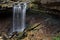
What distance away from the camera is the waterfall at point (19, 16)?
11.4m

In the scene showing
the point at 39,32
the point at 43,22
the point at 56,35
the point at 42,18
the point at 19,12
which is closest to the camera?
the point at 56,35

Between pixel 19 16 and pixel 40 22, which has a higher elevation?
pixel 40 22

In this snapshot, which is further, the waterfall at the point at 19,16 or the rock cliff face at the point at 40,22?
the waterfall at the point at 19,16

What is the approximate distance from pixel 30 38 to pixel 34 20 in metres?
2.59

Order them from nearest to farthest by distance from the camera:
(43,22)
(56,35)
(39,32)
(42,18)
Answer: (56,35), (39,32), (43,22), (42,18)

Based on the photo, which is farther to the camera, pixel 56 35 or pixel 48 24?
pixel 48 24

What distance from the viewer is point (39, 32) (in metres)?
8.56

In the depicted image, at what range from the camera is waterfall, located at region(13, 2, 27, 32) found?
11358mm

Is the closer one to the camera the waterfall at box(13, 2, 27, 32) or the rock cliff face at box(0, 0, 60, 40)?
the rock cliff face at box(0, 0, 60, 40)

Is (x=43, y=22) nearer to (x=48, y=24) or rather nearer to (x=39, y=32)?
(x=48, y=24)

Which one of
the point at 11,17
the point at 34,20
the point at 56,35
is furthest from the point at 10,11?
the point at 56,35

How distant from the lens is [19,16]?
454 inches

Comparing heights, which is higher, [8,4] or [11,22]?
[8,4]

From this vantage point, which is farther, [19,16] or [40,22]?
[19,16]
